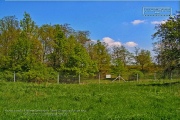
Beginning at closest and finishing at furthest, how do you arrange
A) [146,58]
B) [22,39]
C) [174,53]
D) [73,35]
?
[174,53]
[22,39]
[73,35]
[146,58]

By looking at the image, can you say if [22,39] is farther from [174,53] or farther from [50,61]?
[174,53]

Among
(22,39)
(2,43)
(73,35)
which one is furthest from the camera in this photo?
(73,35)

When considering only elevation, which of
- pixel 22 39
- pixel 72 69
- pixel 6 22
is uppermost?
pixel 6 22

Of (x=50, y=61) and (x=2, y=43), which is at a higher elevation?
(x=2, y=43)

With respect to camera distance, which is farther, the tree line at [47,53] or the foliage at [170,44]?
the tree line at [47,53]

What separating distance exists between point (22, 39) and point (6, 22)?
6742 mm

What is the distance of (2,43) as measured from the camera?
118 ft

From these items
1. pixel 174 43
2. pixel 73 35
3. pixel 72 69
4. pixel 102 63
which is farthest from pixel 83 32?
pixel 174 43

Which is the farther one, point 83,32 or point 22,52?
point 83,32

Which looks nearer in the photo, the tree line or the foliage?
the foliage

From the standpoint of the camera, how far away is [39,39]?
36.4m

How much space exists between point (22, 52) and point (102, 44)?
13.8 m

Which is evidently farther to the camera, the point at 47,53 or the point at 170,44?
the point at 47,53

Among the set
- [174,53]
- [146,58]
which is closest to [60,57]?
[146,58]
